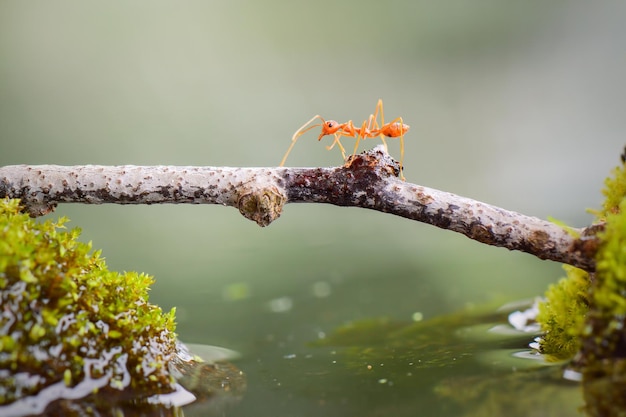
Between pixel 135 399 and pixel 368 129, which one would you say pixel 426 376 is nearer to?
pixel 135 399

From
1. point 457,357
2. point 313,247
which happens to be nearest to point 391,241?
point 313,247

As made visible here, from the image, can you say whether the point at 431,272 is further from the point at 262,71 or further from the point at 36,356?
the point at 262,71

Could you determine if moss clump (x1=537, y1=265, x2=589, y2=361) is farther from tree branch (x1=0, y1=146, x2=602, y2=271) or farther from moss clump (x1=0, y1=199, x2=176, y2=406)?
moss clump (x1=0, y1=199, x2=176, y2=406)

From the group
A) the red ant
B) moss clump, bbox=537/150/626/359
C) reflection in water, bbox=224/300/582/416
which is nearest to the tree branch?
moss clump, bbox=537/150/626/359

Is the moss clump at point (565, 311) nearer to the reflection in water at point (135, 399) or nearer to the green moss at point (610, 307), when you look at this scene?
the green moss at point (610, 307)

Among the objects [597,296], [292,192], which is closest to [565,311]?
[597,296]

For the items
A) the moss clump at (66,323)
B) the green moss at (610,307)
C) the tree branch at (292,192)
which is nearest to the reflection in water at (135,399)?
the moss clump at (66,323)

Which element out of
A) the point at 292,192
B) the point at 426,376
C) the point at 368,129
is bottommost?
the point at 426,376
